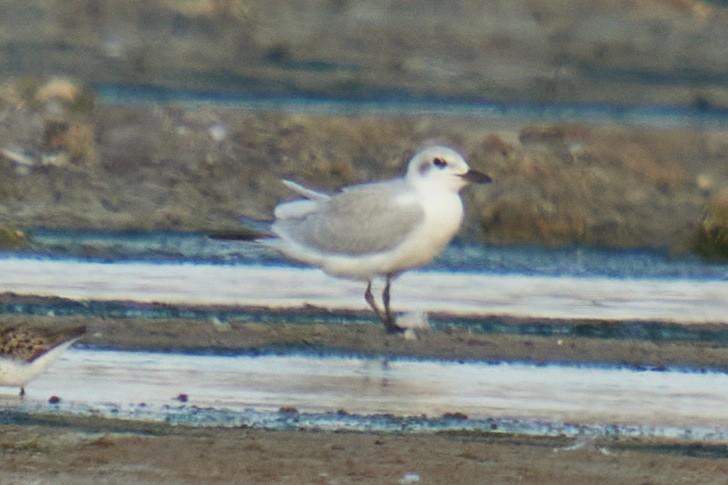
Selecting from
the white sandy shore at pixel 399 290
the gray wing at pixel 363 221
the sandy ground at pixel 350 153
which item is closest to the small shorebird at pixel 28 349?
the sandy ground at pixel 350 153

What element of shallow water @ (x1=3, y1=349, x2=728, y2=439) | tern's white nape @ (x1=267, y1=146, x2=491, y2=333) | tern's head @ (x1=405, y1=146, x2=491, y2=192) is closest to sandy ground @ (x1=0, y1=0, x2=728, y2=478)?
shallow water @ (x1=3, y1=349, x2=728, y2=439)

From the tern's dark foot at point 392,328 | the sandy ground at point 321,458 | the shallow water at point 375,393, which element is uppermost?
the tern's dark foot at point 392,328

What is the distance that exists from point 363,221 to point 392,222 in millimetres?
Result: 204

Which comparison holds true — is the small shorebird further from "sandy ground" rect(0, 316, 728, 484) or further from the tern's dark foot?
the tern's dark foot

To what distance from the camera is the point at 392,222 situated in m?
10.8

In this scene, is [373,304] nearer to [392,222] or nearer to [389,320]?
[389,320]

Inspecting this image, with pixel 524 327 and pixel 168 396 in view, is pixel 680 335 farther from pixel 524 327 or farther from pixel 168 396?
pixel 168 396

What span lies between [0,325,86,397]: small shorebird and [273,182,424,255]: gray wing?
8.81 feet

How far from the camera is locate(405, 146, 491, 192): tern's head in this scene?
10.9m

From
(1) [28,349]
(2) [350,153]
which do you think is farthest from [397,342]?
(2) [350,153]

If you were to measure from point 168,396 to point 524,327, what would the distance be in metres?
2.61

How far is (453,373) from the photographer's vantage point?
880 cm

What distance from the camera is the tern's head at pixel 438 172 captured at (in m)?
10.9

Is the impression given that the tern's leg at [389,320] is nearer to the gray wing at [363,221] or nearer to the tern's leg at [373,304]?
the tern's leg at [373,304]
